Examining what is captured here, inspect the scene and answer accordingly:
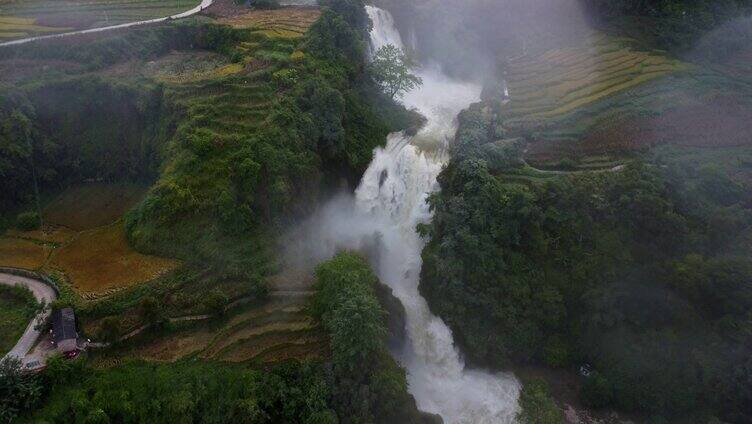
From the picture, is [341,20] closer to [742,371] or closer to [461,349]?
[461,349]

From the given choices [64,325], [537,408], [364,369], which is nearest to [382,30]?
[364,369]

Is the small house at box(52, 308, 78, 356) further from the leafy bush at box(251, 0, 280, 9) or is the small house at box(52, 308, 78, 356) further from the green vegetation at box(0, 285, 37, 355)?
the leafy bush at box(251, 0, 280, 9)

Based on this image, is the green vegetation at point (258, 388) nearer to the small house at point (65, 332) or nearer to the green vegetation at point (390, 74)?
the small house at point (65, 332)

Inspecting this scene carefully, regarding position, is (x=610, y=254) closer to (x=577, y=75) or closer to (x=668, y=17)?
(x=577, y=75)

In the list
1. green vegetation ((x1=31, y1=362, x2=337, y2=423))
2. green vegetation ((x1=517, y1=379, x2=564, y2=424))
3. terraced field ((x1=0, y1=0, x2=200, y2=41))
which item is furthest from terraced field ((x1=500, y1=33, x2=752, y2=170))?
terraced field ((x1=0, y1=0, x2=200, y2=41))

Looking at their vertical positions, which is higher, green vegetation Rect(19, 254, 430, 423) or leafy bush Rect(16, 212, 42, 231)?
leafy bush Rect(16, 212, 42, 231)

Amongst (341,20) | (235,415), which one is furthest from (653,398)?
(341,20)
